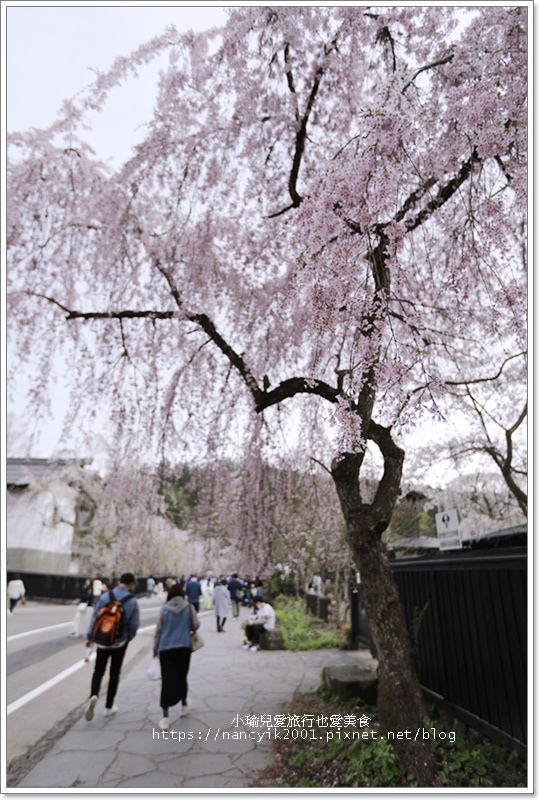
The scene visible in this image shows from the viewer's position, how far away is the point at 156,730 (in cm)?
448

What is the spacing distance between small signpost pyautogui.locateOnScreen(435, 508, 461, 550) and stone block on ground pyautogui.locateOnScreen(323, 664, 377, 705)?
1.78 m

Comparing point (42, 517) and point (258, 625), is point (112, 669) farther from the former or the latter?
point (42, 517)

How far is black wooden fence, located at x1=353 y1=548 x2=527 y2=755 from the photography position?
3.48 metres

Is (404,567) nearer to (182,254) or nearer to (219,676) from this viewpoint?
(219,676)

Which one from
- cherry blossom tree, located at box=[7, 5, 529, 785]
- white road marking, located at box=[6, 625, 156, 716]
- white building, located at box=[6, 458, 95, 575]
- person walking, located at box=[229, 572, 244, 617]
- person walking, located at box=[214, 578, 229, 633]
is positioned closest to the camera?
cherry blossom tree, located at box=[7, 5, 529, 785]

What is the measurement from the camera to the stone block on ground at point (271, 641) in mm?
9719

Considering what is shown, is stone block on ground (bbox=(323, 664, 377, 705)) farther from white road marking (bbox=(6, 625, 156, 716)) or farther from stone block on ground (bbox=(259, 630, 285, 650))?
stone block on ground (bbox=(259, 630, 285, 650))

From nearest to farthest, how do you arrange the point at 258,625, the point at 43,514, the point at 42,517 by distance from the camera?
the point at 258,625 → the point at 43,514 → the point at 42,517

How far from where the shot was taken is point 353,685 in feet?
16.6

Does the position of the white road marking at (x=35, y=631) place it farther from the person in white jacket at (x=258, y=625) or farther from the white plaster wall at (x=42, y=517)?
the white plaster wall at (x=42, y=517)

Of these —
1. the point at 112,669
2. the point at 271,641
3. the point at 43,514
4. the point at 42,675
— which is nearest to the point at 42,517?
the point at 43,514

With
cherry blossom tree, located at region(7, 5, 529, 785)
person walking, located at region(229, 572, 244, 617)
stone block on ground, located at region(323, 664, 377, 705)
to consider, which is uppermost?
cherry blossom tree, located at region(7, 5, 529, 785)

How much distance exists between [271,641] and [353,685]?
5132 millimetres

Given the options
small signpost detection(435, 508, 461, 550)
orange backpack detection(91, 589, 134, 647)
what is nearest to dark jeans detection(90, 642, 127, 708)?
orange backpack detection(91, 589, 134, 647)
